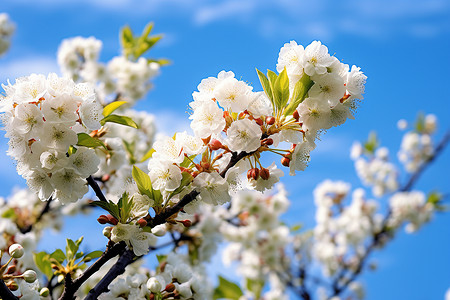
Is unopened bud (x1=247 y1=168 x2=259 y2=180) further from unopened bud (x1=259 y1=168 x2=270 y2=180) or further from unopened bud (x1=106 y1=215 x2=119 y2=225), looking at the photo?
unopened bud (x1=106 y1=215 x2=119 y2=225)

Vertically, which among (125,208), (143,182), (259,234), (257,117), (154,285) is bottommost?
(154,285)

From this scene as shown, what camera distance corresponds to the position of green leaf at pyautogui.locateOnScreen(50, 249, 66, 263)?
2.14 metres

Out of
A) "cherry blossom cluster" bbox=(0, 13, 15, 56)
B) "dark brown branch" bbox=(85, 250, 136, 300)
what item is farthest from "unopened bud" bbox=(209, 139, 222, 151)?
"cherry blossom cluster" bbox=(0, 13, 15, 56)

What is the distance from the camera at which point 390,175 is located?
34.3ft

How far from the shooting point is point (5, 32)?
7535 mm

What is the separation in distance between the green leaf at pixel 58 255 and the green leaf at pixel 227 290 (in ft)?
5.40

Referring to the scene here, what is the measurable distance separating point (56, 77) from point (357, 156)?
10.1 m

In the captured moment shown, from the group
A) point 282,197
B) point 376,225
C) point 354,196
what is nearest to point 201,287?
point 282,197

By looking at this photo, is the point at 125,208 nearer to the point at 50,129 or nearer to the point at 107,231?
the point at 107,231

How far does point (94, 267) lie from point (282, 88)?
1041 millimetres

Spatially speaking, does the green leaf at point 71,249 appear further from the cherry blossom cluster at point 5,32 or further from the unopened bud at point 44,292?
the cherry blossom cluster at point 5,32

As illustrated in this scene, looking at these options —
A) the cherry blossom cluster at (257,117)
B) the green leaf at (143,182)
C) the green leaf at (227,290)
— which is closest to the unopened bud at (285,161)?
the cherry blossom cluster at (257,117)

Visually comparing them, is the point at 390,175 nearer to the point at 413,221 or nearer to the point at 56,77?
the point at 413,221

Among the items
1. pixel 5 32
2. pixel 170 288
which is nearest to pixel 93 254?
pixel 170 288
